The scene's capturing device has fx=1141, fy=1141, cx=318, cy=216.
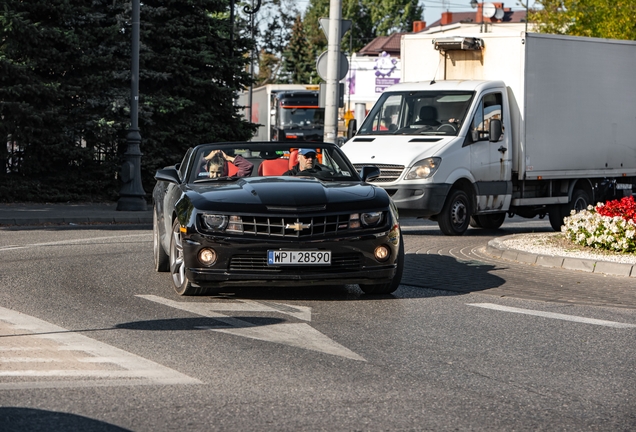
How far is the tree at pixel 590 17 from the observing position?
3825 cm

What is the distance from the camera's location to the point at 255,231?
30.7ft

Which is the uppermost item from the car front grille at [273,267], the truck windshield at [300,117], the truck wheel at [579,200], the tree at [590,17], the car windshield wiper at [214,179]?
the tree at [590,17]

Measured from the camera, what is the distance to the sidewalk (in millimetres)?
19406

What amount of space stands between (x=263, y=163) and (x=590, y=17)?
31159 mm

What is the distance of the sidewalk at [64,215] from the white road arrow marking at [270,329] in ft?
33.4

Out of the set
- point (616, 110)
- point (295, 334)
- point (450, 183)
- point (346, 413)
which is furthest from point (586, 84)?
point (346, 413)

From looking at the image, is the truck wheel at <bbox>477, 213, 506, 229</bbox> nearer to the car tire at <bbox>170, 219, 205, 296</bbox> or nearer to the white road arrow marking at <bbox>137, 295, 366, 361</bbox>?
the car tire at <bbox>170, 219, 205, 296</bbox>

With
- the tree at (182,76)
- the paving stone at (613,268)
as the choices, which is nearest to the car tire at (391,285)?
the paving stone at (613,268)

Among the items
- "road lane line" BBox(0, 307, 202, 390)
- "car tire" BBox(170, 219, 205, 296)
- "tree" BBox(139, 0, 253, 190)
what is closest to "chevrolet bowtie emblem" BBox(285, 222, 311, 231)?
"car tire" BBox(170, 219, 205, 296)

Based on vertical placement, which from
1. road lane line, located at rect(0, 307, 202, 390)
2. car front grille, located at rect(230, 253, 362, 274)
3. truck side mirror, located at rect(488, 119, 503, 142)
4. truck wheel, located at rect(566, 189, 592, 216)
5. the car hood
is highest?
truck side mirror, located at rect(488, 119, 503, 142)

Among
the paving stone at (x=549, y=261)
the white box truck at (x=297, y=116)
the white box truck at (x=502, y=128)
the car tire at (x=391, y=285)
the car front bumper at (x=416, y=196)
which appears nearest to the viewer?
the car tire at (x=391, y=285)

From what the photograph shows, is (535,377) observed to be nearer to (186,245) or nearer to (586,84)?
(186,245)

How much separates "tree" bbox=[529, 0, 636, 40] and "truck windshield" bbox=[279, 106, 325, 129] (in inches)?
481

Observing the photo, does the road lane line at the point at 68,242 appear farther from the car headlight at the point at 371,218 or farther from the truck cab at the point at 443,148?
the car headlight at the point at 371,218
